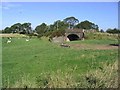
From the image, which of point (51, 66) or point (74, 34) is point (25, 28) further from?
point (51, 66)

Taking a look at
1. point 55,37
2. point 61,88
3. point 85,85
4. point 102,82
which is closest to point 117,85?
point 102,82

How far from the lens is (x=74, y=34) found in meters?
86.4

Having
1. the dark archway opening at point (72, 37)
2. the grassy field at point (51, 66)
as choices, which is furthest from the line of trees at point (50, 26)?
the grassy field at point (51, 66)

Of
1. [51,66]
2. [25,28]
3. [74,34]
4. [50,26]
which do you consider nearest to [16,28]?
[25,28]

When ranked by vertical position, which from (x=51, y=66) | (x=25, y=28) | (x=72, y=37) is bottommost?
(x=51, y=66)

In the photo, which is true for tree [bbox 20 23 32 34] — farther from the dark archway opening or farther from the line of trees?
the dark archway opening

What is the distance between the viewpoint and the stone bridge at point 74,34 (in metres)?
82.7

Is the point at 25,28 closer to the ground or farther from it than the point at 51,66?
farther from it

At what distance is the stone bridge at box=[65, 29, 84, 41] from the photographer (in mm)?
82688

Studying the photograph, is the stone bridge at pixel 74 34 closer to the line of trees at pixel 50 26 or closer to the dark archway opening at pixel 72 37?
the dark archway opening at pixel 72 37

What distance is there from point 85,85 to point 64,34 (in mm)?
75825

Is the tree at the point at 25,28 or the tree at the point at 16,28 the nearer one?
the tree at the point at 25,28

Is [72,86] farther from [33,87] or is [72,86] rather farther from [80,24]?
[80,24]

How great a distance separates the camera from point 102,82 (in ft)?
29.2
